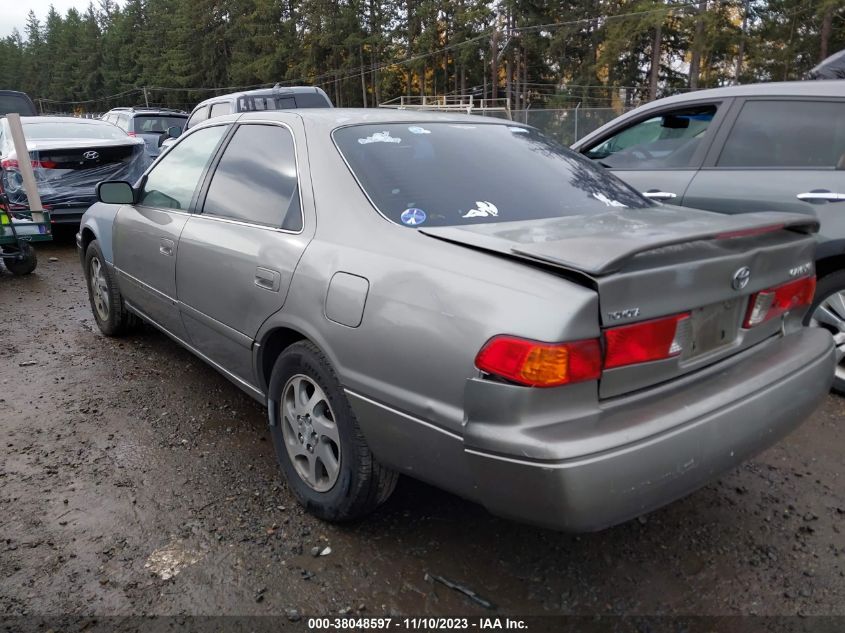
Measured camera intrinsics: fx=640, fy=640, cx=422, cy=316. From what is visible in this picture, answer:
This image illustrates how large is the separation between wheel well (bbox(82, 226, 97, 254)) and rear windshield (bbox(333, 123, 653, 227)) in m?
3.14

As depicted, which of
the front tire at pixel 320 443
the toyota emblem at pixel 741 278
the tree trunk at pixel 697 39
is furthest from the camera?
the tree trunk at pixel 697 39

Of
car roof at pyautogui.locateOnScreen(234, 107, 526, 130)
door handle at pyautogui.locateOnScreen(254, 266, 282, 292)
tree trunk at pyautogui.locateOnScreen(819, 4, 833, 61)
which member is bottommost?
door handle at pyautogui.locateOnScreen(254, 266, 282, 292)

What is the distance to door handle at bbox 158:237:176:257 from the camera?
11.5 feet

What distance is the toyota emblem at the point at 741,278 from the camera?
2088 millimetres

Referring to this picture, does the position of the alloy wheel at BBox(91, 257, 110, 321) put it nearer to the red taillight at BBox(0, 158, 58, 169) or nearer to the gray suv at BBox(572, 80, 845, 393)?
the gray suv at BBox(572, 80, 845, 393)

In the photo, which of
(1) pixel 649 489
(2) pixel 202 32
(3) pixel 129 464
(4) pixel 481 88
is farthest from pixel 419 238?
(2) pixel 202 32

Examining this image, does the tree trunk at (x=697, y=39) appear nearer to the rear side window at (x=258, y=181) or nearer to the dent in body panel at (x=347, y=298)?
the rear side window at (x=258, y=181)

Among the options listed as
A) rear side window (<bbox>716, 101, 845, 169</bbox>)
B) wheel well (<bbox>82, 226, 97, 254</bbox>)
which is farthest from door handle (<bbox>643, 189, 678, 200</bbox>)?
wheel well (<bbox>82, 226, 97, 254</bbox>)

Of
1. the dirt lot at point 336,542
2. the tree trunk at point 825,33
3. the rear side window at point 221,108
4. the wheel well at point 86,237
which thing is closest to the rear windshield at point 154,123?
the rear side window at point 221,108

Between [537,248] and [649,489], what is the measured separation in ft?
2.52

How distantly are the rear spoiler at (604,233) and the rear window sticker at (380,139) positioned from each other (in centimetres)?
69

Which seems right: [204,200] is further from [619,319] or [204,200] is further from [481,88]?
[481,88]

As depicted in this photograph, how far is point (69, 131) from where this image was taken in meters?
9.75

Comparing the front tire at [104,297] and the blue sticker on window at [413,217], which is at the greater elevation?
the blue sticker on window at [413,217]
